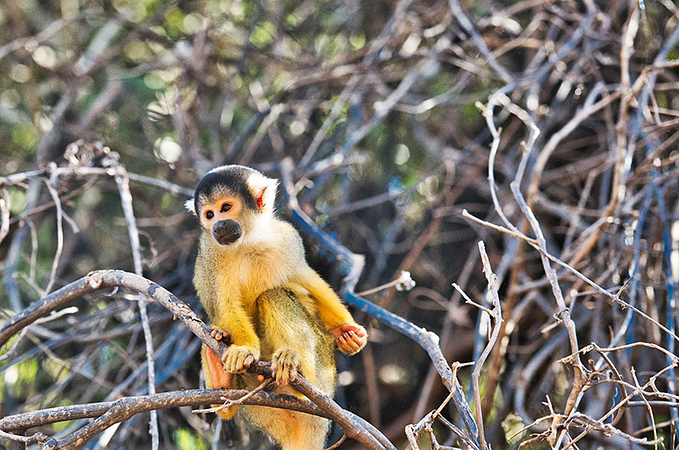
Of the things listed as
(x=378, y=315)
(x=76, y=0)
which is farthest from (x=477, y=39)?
(x=76, y=0)

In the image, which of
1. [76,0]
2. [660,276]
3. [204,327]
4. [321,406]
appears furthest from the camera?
[76,0]

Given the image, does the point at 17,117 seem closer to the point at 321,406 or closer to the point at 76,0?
the point at 76,0

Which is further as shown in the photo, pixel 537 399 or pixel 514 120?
pixel 514 120

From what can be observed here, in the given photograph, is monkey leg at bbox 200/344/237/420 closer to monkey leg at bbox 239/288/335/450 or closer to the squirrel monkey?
the squirrel monkey

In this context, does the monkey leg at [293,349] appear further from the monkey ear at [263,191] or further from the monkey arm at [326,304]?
the monkey ear at [263,191]

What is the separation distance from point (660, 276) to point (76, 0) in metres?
4.05

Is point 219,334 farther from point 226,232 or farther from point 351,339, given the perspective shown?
point 351,339

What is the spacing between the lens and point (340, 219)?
3.73m

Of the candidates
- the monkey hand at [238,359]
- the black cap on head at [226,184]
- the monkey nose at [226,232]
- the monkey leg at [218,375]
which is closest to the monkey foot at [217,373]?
the monkey leg at [218,375]

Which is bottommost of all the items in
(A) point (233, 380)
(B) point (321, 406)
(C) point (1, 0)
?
(A) point (233, 380)

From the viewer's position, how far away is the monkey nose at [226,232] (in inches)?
84.3

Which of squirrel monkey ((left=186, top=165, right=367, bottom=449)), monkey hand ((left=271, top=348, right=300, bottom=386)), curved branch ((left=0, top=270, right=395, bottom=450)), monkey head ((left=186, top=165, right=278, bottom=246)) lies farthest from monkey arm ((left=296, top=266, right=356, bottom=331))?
curved branch ((left=0, top=270, right=395, bottom=450))

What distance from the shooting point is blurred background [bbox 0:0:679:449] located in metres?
2.81

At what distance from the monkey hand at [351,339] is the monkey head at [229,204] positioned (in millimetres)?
483
